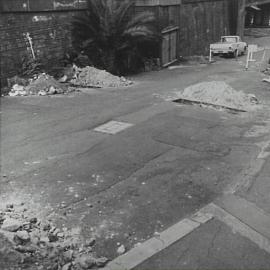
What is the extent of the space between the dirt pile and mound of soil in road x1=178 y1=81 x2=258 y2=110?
12.4 ft

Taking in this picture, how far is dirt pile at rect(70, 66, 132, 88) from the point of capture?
651 inches

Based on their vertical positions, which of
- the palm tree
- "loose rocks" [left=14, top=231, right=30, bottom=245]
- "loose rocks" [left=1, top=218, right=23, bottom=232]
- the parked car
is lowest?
the parked car

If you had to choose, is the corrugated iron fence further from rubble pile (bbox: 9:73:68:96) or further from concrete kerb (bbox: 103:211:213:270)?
concrete kerb (bbox: 103:211:213:270)

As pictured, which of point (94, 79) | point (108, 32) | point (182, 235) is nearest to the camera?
point (182, 235)

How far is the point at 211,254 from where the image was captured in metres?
5.37

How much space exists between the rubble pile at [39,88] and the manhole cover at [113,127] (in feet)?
14.9

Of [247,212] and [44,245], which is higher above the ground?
[44,245]

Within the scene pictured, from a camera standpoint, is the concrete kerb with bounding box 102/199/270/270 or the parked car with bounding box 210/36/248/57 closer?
the concrete kerb with bounding box 102/199/270/270

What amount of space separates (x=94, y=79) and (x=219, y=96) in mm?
5811

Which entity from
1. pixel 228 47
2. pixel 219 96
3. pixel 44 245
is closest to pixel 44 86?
pixel 219 96

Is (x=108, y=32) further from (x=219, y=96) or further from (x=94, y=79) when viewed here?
(x=219, y=96)

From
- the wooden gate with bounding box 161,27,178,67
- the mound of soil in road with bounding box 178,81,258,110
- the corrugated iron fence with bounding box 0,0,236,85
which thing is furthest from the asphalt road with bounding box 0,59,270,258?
the wooden gate with bounding box 161,27,178,67

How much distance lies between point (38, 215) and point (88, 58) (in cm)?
1321

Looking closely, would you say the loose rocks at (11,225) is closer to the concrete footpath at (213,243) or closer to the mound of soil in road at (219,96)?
the concrete footpath at (213,243)
